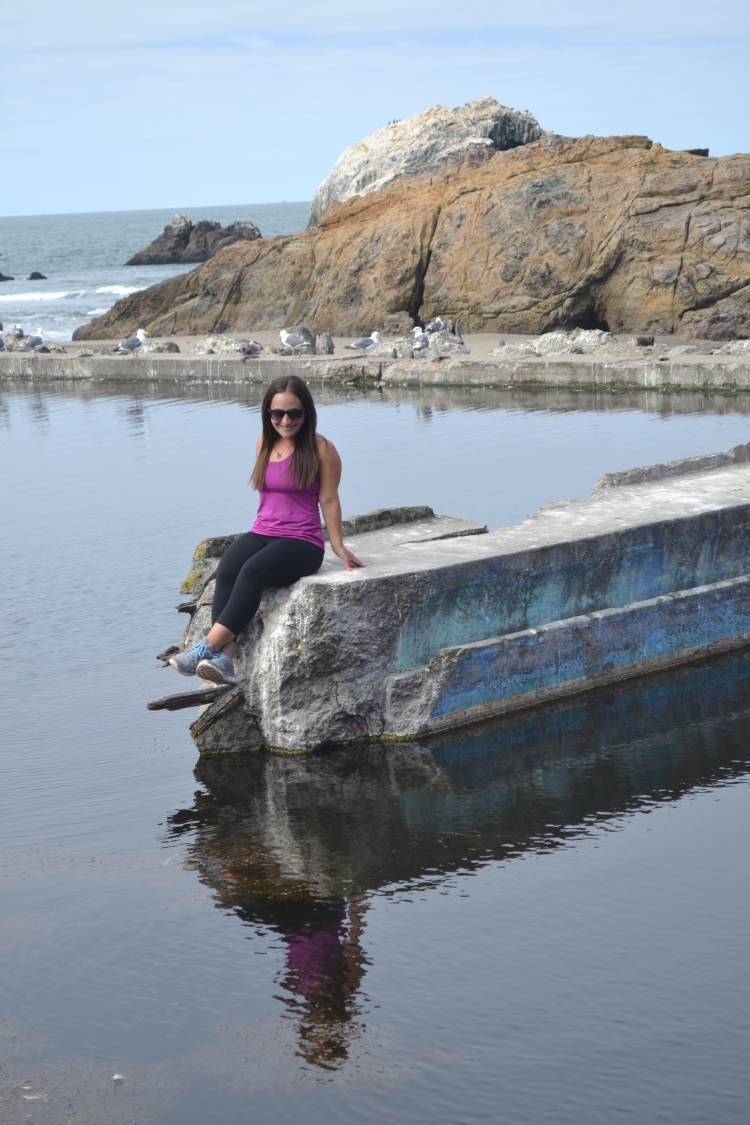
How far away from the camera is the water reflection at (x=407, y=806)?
3893 mm

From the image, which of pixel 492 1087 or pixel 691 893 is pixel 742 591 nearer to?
pixel 691 893

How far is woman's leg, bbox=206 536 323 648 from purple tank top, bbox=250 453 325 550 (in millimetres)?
135

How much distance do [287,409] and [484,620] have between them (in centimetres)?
123

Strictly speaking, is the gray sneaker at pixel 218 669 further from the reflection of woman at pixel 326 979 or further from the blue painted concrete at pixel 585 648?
the reflection of woman at pixel 326 979

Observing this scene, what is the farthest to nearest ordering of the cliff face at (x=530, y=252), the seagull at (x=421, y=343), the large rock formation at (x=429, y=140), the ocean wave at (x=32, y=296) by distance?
the ocean wave at (x=32, y=296), the large rock formation at (x=429, y=140), the cliff face at (x=530, y=252), the seagull at (x=421, y=343)

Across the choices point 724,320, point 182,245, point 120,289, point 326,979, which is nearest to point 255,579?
point 326,979

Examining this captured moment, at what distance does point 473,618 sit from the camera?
5.70 metres

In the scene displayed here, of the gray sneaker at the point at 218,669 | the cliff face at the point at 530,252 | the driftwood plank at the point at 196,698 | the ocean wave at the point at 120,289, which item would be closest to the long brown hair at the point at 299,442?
the gray sneaker at the point at 218,669

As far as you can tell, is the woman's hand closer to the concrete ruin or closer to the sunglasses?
the concrete ruin

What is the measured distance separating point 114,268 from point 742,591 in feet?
278

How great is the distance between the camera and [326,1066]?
3.21 m

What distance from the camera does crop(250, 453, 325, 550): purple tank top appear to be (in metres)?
5.56

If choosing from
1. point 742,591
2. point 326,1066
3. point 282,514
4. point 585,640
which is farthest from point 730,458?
point 326,1066

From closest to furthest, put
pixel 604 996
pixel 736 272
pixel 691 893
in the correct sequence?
pixel 604 996 < pixel 691 893 < pixel 736 272
